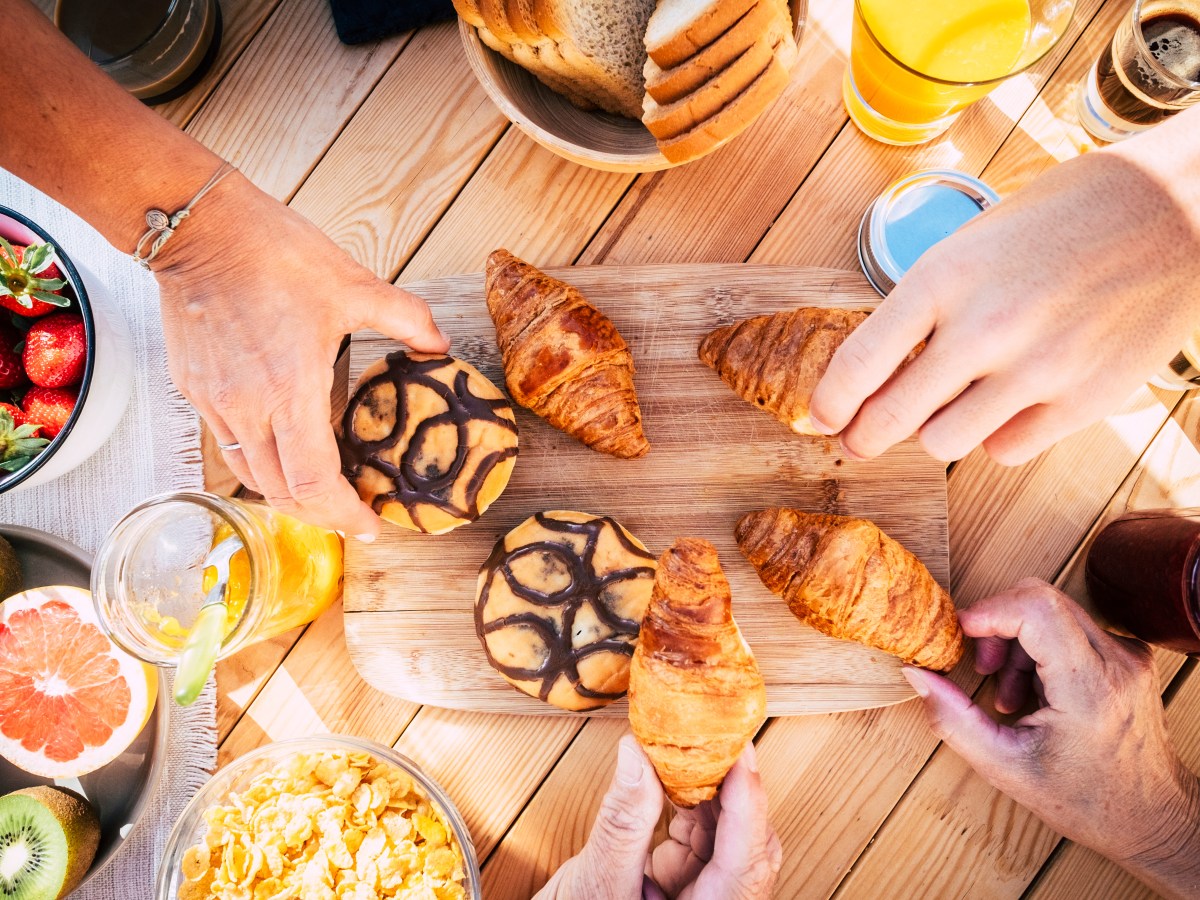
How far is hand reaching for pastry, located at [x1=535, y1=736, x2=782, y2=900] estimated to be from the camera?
4.32 ft

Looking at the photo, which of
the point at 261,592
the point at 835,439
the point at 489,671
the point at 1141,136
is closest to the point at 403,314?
the point at 261,592

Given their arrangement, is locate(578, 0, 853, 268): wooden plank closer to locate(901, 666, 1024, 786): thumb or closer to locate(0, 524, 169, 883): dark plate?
locate(901, 666, 1024, 786): thumb

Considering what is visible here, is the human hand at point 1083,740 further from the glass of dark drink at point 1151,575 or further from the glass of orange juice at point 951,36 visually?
the glass of orange juice at point 951,36

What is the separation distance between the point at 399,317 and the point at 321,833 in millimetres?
944

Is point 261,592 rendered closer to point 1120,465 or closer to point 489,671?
point 489,671

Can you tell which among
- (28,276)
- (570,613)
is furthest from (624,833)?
(28,276)

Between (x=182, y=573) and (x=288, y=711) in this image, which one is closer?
(x=182, y=573)

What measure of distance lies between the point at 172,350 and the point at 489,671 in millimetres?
808

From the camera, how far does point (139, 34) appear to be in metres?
1.61

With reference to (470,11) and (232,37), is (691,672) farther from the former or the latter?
(232,37)

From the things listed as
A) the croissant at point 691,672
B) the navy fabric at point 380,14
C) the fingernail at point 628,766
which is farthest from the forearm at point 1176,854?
the navy fabric at point 380,14

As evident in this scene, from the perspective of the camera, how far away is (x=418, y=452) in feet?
4.66

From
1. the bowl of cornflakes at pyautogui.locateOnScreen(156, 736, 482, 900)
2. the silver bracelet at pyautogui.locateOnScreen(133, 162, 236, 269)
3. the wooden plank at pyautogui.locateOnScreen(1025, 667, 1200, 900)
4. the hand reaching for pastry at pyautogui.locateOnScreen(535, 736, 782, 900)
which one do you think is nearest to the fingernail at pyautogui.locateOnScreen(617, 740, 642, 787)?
the hand reaching for pastry at pyautogui.locateOnScreen(535, 736, 782, 900)

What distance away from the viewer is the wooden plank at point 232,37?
→ 5.67ft
